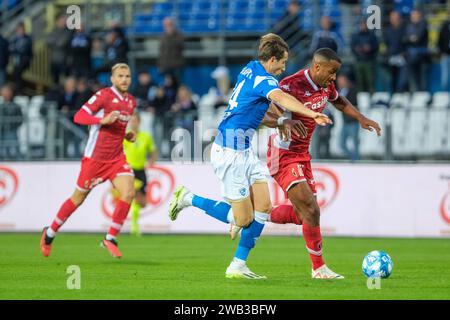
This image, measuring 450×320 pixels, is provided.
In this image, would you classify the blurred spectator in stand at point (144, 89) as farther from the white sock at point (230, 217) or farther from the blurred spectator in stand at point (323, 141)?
the white sock at point (230, 217)

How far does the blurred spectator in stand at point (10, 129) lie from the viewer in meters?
23.3

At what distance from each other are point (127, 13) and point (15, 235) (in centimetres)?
1132

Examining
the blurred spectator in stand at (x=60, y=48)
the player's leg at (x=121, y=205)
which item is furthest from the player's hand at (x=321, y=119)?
the blurred spectator in stand at (x=60, y=48)

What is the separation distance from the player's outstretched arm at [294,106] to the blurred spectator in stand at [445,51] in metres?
14.4

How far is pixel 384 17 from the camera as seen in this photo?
2698 cm

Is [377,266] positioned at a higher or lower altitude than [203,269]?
higher

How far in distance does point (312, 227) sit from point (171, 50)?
49.9 ft

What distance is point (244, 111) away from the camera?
11.9 meters

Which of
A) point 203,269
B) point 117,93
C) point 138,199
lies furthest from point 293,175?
point 138,199

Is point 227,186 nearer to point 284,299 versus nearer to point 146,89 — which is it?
point 284,299

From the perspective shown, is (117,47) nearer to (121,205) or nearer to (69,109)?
(69,109)

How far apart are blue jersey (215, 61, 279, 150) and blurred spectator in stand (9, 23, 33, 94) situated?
54.3 feet

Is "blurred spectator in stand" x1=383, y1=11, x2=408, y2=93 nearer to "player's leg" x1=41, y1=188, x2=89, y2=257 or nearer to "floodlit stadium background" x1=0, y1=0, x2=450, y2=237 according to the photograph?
"floodlit stadium background" x1=0, y1=0, x2=450, y2=237

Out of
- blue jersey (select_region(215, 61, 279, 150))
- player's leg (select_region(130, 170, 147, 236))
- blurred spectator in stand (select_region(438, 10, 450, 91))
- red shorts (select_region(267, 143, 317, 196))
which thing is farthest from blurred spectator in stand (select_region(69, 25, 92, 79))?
blue jersey (select_region(215, 61, 279, 150))
